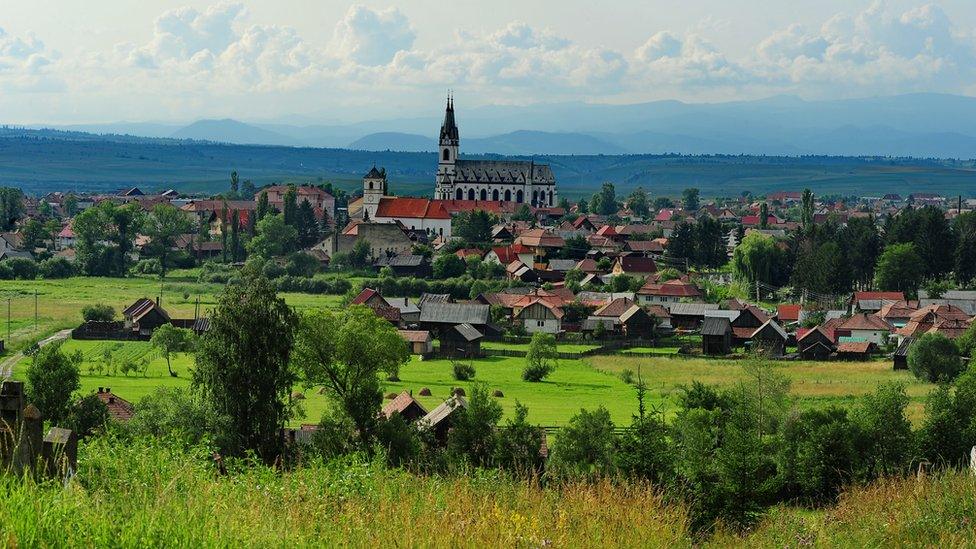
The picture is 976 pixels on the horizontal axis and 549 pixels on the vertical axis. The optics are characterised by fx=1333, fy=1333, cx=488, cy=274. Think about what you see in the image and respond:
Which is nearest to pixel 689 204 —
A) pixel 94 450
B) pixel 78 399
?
pixel 78 399

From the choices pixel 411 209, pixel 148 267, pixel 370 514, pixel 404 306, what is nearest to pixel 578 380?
pixel 404 306

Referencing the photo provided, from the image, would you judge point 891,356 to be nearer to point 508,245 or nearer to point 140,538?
point 508,245

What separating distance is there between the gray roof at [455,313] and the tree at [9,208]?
160 ft

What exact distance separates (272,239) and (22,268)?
46.9 feet

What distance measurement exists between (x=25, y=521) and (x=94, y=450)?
5572 mm

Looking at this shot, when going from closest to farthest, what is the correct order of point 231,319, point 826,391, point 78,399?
point 231,319 → point 78,399 → point 826,391

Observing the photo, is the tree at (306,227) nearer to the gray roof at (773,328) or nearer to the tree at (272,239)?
the tree at (272,239)

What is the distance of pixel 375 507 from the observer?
32.9ft

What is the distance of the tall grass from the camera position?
8102mm

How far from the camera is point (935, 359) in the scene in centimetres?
3825

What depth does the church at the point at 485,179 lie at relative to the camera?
120 meters

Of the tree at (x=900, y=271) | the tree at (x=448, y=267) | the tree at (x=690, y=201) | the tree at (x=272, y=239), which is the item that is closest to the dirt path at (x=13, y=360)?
the tree at (x=448, y=267)

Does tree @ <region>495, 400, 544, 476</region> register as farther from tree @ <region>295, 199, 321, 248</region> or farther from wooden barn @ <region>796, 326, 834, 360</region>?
tree @ <region>295, 199, 321, 248</region>

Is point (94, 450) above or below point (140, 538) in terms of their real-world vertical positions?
below
